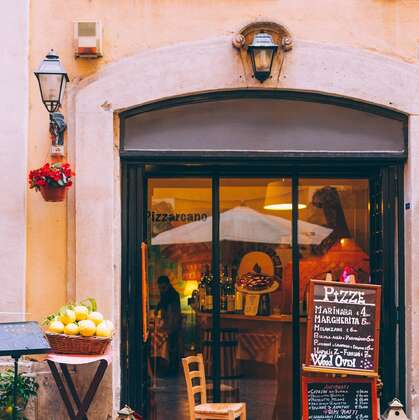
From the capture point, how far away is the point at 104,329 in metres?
7.82

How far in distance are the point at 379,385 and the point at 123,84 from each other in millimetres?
3668

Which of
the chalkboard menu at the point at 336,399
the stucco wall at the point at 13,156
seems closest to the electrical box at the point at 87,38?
the stucco wall at the point at 13,156

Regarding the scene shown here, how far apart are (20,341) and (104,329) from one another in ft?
2.84

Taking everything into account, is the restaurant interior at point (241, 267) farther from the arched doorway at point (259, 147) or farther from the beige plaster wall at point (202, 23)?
the beige plaster wall at point (202, 23)

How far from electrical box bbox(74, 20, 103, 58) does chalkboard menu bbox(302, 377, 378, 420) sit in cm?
357

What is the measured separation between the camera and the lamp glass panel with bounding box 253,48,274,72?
27.8 feet

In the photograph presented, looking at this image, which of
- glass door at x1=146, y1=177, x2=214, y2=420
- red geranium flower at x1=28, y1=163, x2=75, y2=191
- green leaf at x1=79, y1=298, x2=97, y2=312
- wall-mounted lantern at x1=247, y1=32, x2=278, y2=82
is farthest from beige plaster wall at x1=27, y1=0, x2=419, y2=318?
green leaf at x1=79, y1=298, x2=97, y2=312

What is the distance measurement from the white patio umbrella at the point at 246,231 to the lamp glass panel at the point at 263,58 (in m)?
1.57

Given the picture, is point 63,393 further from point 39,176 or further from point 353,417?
point 353,417

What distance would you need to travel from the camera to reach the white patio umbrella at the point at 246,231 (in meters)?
9.37

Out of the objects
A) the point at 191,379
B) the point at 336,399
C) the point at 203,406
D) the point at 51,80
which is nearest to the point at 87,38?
the point at 51,80

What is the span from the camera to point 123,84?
8.64m

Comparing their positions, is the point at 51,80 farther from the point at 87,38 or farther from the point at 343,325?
the point at 343,325

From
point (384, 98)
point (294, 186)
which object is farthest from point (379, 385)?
point (384, 98)
